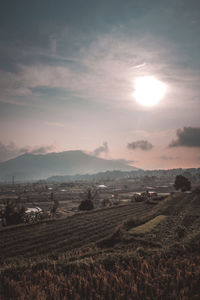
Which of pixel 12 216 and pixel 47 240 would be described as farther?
pixel 12 216

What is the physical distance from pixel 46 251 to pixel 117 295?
15.3m

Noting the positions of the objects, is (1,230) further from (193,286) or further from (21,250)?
(193,286)

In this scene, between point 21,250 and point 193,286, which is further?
point 21,250

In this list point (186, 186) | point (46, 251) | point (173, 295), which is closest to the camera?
point (173, 295)

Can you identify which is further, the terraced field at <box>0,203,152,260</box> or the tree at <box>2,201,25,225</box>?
the tree at <box>2,201,25,225</box>

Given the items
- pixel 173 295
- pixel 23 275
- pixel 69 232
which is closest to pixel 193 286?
pixel 173 295

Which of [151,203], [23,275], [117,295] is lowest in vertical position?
[151,203]

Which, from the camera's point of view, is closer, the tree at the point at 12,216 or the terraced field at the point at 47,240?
the terraced field at the point at 47,240

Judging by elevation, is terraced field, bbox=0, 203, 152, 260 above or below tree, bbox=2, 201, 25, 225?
above

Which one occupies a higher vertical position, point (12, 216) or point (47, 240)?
point (47, 240)

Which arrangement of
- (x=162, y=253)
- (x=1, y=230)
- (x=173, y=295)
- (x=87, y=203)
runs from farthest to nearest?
(x=87, y=203), (x=1, y=230), (x=162, y=253), (x=173, y=295)

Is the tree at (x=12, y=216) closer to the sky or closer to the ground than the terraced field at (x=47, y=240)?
closer to the ground

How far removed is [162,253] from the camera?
486 inches

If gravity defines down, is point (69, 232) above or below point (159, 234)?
below
